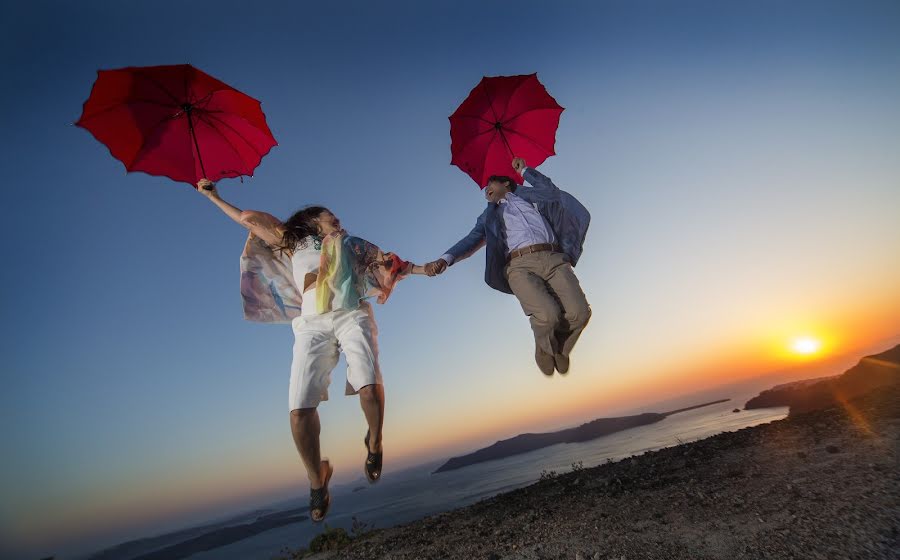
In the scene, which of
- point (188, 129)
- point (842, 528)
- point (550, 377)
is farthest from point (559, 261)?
point (842, 528)

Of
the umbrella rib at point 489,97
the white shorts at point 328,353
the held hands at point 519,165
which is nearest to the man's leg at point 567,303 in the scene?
the held hands at point 519,165

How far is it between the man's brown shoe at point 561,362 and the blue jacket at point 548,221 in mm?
1079

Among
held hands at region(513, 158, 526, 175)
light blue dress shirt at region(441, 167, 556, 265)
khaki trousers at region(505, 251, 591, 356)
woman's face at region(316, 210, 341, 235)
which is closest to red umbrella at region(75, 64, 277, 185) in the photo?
woman's face at region(316, 210, 341, 235)

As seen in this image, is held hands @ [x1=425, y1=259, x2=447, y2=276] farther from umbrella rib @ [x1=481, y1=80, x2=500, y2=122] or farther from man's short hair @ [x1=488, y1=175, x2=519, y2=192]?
umbrella rib @ [x1=481, y1=80, x2=500, y2=122]

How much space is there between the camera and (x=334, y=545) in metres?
10.9

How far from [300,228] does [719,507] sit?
793 cm

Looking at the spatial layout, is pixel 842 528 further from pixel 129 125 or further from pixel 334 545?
pixel 334 545

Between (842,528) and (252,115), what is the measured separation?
912cm

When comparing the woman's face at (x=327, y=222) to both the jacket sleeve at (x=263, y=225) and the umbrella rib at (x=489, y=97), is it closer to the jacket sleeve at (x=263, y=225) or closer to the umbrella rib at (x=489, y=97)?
the jacket sleeve at (x=263, y=225)

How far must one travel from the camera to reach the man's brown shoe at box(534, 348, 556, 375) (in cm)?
484

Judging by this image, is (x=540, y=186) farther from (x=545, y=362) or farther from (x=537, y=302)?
(x=545, y=362)

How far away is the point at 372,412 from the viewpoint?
341 centimetres

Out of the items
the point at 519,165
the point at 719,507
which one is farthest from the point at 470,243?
the point at 719,507

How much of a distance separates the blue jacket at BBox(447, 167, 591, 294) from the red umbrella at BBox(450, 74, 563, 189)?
19.7 inches
